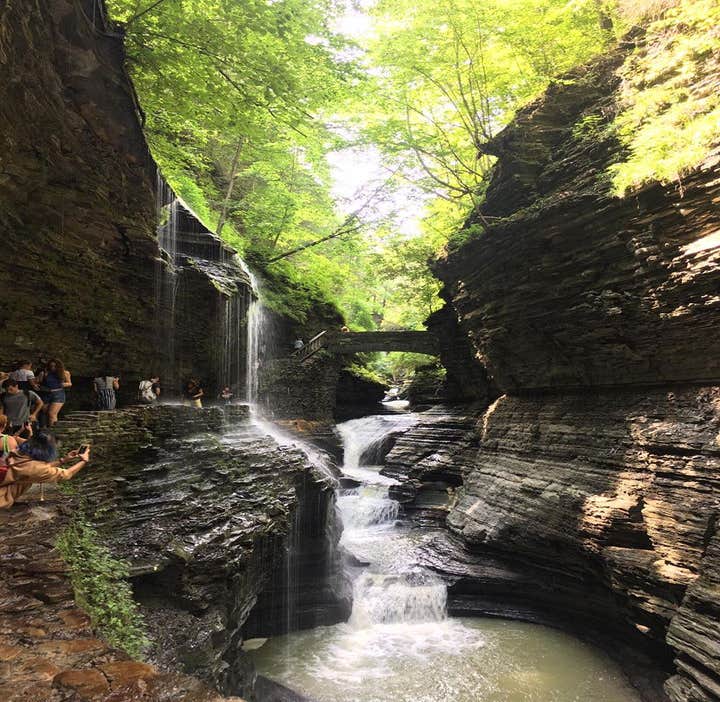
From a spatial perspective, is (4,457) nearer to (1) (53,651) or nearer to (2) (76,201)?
(1) (53,651)

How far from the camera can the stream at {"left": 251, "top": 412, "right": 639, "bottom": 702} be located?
8.14 metres

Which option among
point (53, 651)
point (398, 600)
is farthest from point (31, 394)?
point (398, 600)

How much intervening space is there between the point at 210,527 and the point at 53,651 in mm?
4810

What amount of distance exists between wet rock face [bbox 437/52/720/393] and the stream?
248 inches

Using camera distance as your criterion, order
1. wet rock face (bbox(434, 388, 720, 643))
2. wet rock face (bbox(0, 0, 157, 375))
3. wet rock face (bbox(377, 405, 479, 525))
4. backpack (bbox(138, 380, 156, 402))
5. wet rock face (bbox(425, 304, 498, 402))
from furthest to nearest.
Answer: wet rock face (bbox(425, 304, 498, 402)) < wet rock face (bbox(377, 405, 479, 525)) < backpack (bbox(138, 380, 156, 402)) < wet rock face (bbox(434, 388, 720, 643)) < wet rock face (bbox(0, 0, 157, 375))

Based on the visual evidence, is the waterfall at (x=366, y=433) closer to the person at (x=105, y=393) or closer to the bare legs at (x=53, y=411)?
the person at (x=105, y=393)

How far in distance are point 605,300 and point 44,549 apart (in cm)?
1131

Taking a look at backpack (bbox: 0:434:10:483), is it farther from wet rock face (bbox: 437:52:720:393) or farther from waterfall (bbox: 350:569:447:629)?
wet rock face (bbox: 437:52:720:393)

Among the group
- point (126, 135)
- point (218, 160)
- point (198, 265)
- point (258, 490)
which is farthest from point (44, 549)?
point (218, 160)

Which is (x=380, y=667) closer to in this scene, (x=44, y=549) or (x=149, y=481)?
(x=149, y=481)

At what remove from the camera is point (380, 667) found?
29.2 ft

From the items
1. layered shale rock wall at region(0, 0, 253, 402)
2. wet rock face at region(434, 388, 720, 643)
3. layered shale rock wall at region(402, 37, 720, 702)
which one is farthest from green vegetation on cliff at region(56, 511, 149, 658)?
wet rock face at region(434, 388, 720, 643)

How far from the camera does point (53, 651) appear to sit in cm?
324

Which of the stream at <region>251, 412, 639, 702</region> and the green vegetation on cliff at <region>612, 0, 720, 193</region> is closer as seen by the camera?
the stream at <region>251, 412, 639, 702</region>
